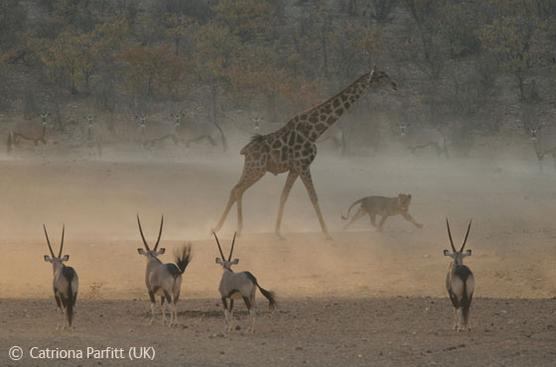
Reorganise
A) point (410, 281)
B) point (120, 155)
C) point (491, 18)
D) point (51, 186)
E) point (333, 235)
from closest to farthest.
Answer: point (410, 281)
point (333, 235)
point (51, 186)
point (120, 155)
point (491, 18)

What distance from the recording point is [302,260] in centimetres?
1778

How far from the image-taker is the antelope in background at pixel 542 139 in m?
30.1

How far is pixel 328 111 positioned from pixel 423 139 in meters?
11.5

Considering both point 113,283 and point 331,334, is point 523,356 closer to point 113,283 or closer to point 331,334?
point 331,334

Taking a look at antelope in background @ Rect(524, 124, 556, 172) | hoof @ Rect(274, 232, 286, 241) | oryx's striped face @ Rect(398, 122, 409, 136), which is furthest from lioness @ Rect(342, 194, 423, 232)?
oryx's striped face @ Rect(398, 122, 409, 136)

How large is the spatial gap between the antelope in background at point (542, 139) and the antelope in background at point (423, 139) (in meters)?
2.00

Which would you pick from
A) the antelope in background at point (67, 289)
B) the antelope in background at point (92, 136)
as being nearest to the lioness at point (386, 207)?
the antelope in background at point (67, 289)

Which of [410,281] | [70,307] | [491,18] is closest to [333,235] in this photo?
[410,281]

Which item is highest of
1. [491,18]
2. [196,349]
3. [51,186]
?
[491,18]

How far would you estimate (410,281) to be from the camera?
1642 centimetres

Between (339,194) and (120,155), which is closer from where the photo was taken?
(339,194)

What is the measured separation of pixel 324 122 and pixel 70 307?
29.5ft

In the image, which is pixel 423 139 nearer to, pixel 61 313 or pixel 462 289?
pixel 61 313

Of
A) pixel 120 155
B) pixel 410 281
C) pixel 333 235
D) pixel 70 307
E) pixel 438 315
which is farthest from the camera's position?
pixel 120 155
